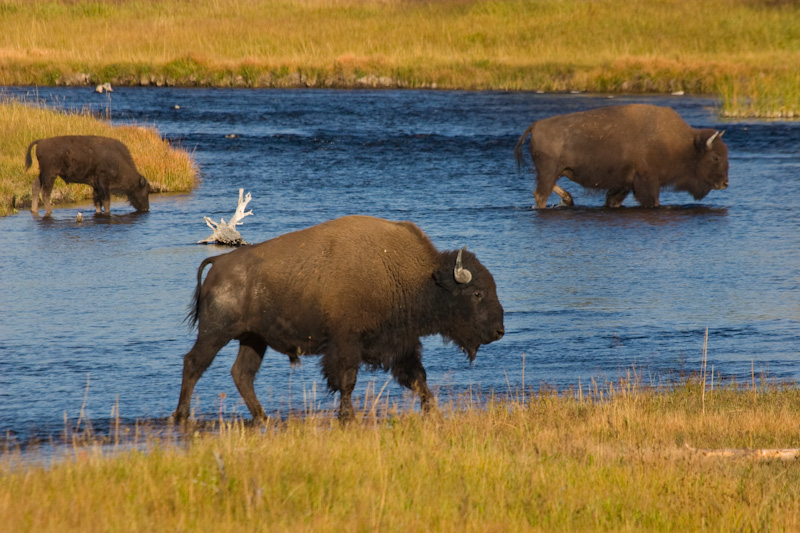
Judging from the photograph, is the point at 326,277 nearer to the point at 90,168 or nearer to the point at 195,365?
the point at 195,365

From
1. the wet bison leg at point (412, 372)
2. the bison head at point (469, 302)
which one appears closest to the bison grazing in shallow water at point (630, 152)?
the bison head at point (469, 302)

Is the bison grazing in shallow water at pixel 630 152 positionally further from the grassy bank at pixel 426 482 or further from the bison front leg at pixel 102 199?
the grassy bank at pixel 426 482

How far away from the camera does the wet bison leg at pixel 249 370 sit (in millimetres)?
7914

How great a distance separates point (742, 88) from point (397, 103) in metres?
12.0

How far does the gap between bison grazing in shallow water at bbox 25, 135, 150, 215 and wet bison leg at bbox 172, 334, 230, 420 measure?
10.8m

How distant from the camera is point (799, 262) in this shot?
14.5 metres

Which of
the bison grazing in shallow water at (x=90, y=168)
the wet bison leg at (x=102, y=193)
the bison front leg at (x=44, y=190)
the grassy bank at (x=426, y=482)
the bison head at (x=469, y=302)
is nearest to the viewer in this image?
the grassy bank at (x=426, y=482)

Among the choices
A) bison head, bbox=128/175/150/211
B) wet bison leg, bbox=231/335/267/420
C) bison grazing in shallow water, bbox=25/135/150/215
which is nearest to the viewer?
wet bison leg, bbox=231/335/267/420

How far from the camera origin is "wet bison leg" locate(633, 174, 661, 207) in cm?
1842

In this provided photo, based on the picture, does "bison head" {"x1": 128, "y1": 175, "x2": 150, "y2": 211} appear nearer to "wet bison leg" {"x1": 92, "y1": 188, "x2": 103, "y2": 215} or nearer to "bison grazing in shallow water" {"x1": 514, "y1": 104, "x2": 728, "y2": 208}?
"wet bison leg" {"x1": 92, "y1": 188, "x2": 103, "y2": 215}

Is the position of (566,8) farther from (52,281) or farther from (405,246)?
(405,246)

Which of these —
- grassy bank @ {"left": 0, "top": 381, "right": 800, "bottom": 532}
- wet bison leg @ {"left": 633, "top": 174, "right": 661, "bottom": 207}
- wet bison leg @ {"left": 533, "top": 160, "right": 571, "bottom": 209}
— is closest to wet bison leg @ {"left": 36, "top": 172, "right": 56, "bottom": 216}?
wet bison leg @ {"left": 533, "top": 160, "right": 571, "bottom": 209}

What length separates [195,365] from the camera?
782 cm

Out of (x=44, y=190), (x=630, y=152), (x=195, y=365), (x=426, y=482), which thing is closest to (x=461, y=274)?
(x=195, y=365)
